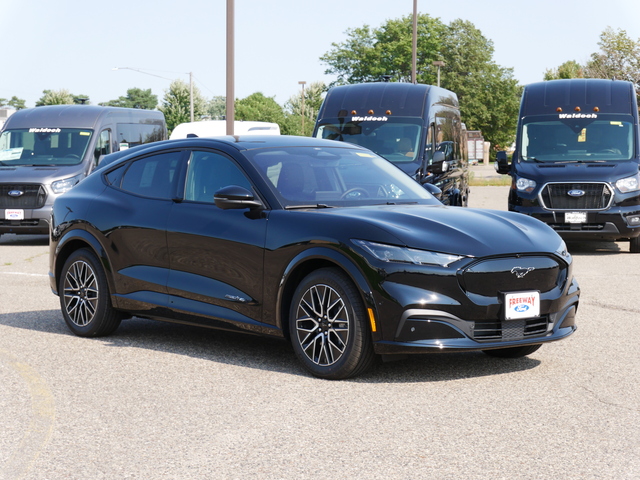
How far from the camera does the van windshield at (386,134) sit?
52.3ft

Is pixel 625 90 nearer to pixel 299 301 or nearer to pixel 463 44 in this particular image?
pixel 299 301

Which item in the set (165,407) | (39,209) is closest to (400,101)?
(39,209)

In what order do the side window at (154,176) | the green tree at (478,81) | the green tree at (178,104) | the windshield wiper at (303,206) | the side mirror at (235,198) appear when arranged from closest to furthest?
→ the side mirror at (235,198) → the windshield wiper at (303,206) → the side window at (154,176) → the green tree at (178,104) → the green tree at (478,81)

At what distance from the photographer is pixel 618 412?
558 cm

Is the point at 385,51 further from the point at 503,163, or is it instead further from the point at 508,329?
the point at 508,329

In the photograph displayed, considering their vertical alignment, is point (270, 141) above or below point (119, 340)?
above

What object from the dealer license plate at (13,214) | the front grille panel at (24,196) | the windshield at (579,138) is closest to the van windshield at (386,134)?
the windshield at (579,138)

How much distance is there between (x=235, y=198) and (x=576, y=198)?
9.73m

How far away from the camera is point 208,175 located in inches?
294

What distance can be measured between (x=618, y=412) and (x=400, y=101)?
36.8 feet

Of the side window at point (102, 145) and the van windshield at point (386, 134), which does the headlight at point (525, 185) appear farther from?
the side window at point (102, 145)

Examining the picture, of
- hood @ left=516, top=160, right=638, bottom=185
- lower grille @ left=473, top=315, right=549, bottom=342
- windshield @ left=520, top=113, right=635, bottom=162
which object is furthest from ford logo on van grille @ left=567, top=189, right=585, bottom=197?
lower grille @ left=473, top=315, right=549, bottom=342

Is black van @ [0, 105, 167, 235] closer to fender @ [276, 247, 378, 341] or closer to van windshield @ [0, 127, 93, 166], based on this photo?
van windshield @ [0, 127, 93, 166]

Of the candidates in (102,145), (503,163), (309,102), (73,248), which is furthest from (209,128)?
(309,102)
